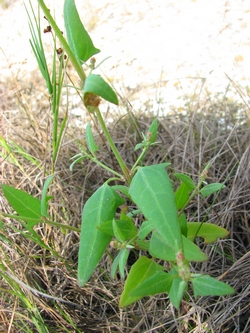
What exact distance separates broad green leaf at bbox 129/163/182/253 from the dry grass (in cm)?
35

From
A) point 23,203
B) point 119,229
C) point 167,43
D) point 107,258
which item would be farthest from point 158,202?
point 167,43

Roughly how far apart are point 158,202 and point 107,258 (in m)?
0.63

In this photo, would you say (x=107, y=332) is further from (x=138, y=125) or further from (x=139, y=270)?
(x=138, y=125)

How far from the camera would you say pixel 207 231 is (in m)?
1.12

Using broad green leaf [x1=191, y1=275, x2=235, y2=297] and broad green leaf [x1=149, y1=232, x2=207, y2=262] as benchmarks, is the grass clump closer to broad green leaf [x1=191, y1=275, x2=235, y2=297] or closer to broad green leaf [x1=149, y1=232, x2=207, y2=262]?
broad green leaf [x1=149, y1=232, x2=207, y2=262]

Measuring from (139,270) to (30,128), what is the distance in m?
1.08

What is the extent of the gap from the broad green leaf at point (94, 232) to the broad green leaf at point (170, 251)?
109 millimetres

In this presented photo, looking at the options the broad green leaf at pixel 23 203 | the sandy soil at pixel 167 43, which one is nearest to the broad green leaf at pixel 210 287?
the broad green leaf at pixel 23 203

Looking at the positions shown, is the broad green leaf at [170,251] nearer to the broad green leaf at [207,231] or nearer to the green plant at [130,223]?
the green plant at [130,223]

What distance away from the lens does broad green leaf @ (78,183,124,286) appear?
0.94m

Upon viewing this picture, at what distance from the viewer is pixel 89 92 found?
0.77m

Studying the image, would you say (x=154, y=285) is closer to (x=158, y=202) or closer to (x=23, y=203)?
(x=158, y=202)

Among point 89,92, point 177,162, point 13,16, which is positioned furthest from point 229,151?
point 13,16

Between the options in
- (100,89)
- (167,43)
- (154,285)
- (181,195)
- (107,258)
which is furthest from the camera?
(167,43)
